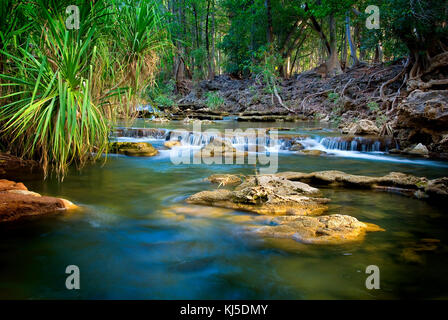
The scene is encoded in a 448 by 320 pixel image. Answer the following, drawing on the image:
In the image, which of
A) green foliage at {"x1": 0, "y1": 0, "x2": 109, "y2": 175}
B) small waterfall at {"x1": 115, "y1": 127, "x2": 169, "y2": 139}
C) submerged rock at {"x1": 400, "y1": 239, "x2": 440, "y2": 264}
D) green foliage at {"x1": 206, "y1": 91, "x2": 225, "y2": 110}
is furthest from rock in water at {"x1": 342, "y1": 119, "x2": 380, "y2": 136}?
green foliage at {"x1": 206, "y1": 91, "x2": 225, "y2": 110}

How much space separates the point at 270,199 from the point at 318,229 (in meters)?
1.03

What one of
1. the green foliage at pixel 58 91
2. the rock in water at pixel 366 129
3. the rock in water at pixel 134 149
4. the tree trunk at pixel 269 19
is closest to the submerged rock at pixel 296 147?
the rock in water at pixel 366 129

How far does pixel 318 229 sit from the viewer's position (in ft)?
11.4

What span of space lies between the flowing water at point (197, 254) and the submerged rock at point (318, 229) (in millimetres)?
113

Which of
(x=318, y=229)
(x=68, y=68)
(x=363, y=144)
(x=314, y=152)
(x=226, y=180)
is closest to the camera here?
(x=318, y=229)

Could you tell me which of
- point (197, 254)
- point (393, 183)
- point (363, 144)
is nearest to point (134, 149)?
point (197, 254)

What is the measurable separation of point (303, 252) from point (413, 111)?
26.5ft

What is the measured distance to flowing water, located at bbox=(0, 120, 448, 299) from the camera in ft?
8.47

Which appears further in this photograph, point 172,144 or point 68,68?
point 172,144

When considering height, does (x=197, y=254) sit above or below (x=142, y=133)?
below

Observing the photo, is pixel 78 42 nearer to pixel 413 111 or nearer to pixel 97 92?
pixel 97 92

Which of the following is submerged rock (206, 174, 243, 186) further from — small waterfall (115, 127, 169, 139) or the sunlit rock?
small waterfall (115, 127, 169, 139)

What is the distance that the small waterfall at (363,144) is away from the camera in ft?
33.3

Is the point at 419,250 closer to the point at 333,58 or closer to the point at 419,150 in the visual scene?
the point at 419,150
